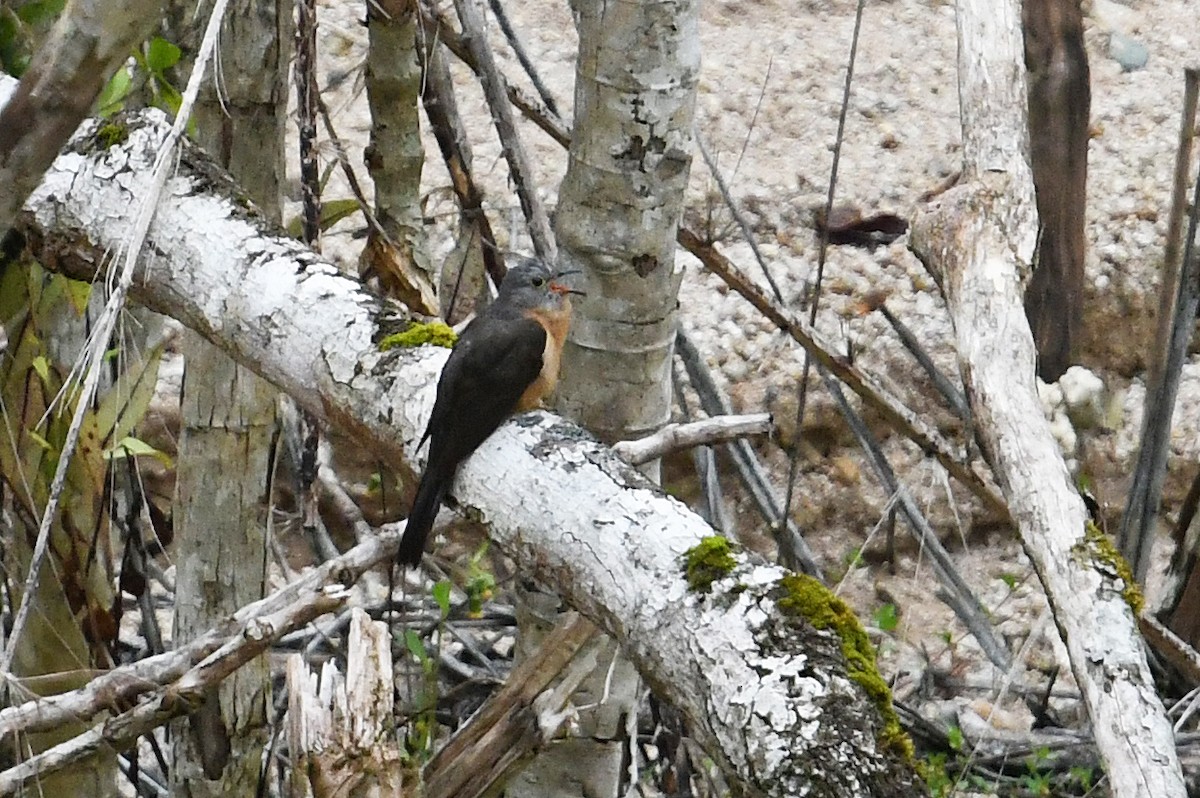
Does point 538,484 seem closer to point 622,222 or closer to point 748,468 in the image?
point 622,222

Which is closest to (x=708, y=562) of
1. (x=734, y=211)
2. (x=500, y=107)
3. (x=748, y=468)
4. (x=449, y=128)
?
(x=500, y=107)

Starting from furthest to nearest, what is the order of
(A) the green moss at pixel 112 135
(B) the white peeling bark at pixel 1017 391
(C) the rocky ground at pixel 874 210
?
(C) the rocky ground at pixel 874 210, (A) the green moss at pixel 112 135, (B) the white peeling bark at pixel 1017 391

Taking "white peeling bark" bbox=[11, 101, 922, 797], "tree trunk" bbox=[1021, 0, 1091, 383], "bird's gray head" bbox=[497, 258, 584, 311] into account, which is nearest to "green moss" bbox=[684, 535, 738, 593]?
"white peeling bark" bbox=[11, 101, 922, 797]

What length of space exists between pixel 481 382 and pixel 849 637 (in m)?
0.97

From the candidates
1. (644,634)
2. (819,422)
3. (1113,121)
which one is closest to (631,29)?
(644,634)

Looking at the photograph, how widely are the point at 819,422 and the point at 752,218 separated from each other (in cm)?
96

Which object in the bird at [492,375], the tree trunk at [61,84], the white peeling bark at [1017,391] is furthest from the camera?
the bird at [492,375]

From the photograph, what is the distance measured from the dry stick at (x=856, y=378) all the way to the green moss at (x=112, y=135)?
1180 millimetres

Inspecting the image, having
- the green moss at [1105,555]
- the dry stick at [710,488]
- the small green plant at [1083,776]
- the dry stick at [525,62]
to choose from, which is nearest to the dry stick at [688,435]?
the green moss at [1105,555]

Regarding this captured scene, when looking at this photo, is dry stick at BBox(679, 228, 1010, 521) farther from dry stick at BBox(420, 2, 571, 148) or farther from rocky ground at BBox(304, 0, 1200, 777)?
rocky ground at BBox(304, 0, 1200, 777)

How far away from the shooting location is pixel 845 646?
1.59 m

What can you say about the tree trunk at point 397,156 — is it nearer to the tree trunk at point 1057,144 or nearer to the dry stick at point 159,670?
the dry stick at point 159,670

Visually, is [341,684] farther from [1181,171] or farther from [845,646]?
[1181,171]

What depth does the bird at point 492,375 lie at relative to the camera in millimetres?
2248
